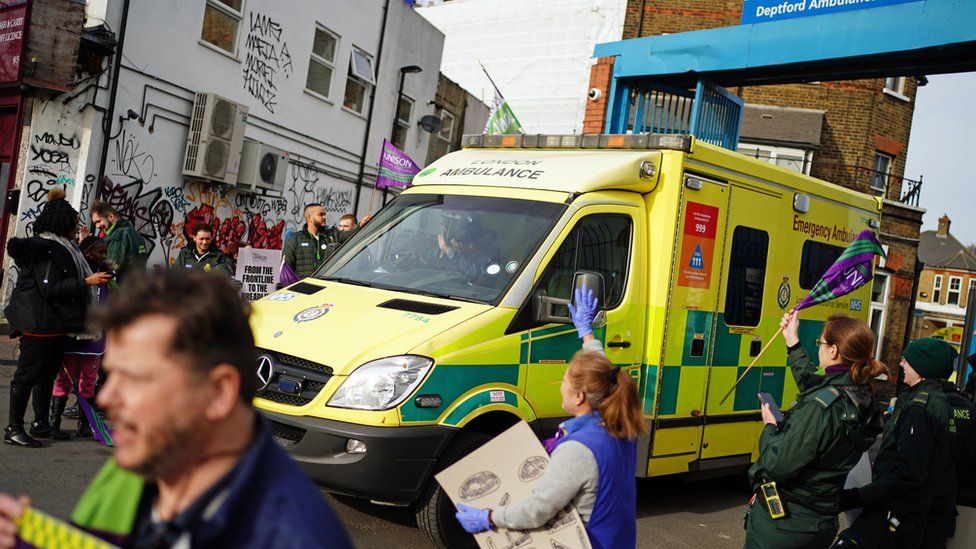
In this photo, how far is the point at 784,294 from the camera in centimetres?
786

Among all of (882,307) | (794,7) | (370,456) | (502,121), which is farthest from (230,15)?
(882,307)

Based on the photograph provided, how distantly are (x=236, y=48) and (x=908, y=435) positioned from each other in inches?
516

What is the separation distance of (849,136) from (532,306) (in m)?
20.4

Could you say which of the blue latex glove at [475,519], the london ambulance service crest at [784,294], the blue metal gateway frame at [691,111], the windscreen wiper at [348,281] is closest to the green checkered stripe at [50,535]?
the blue latex glove at [475,519]

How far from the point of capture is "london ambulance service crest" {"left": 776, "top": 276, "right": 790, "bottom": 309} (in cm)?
779

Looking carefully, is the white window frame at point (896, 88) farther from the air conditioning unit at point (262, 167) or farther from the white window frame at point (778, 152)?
the air conditioning unit at point (262, 167)

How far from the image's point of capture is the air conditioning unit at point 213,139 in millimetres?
13648

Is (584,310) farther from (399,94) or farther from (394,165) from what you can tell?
(399,94)

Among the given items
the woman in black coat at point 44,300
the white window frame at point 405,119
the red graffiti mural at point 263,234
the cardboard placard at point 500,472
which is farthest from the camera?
the white window frame at point 405,119

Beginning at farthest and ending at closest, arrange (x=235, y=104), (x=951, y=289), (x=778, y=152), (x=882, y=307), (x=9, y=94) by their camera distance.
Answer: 1. (x=951, y=289)
2. (x=882, y=307)
3. (x=778, y=152)
4. (x=235, y=104)
5. (x=9, y=94)

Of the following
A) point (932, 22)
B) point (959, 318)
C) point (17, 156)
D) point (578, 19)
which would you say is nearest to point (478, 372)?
point (932, 22)

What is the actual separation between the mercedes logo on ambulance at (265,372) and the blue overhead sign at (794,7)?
7.51 metres

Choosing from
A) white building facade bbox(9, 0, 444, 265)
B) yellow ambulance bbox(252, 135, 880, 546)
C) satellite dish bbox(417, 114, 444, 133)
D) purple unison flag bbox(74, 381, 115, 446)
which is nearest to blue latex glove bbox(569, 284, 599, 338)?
yellow ambulance bbox(252, 135, 880, 546)

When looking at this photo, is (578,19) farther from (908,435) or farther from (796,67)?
(908,435)
